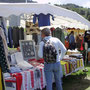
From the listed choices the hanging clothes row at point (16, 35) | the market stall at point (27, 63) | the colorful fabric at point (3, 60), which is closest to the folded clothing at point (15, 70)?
the market stall at point (27, 63)

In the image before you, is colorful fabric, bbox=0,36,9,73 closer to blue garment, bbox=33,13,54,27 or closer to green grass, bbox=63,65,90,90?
green grass, bbox=63,65,90,90

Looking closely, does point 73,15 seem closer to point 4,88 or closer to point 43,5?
point 43,5

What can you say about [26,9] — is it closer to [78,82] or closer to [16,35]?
[78,82]

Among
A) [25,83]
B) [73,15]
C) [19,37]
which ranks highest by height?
[73,15]

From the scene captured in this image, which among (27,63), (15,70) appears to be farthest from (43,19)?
(15,70)

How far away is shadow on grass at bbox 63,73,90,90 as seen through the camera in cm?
532

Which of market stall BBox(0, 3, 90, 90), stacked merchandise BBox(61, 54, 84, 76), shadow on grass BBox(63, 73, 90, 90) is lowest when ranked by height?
shadow on grass BBox(63, 73, 90, 90)

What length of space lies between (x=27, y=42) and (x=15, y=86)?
160cm

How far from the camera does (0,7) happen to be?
4035 millimetres

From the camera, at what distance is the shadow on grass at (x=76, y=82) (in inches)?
209

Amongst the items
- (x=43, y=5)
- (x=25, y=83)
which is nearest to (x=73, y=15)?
(x=43, y=5)

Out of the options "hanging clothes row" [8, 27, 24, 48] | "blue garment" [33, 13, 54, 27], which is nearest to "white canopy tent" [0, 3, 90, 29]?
"blue garment" [33, 13, 54, 27]

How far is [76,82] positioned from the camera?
579 centimetres

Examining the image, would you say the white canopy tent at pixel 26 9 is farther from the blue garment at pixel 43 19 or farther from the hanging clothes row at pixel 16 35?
the hanging clothes row at pixel 16 35
